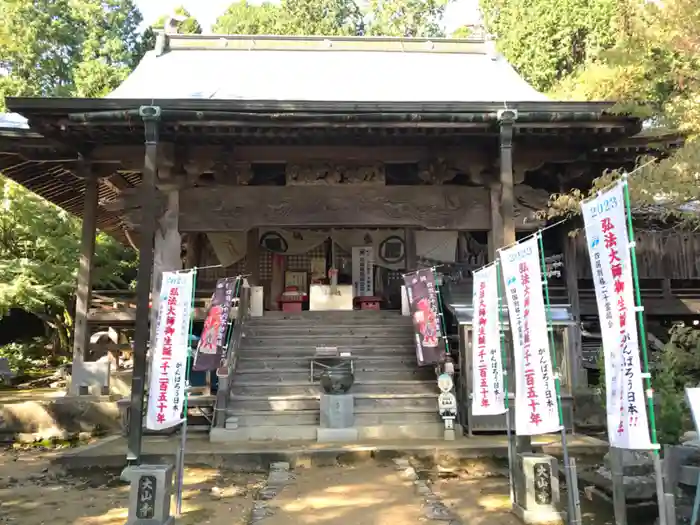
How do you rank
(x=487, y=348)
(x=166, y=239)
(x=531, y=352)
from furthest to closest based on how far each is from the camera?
(x=166, y=239), (x=487, y=348), (x=531, y=352)

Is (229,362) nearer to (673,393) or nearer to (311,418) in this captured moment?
(311,418)

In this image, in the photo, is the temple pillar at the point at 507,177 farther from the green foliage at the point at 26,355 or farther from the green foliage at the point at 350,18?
the green foliage at the point at 350,18

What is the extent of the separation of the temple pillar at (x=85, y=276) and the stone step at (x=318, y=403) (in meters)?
3.12

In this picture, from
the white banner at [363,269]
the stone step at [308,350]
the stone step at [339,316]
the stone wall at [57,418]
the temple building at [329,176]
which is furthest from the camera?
the white banner at [363,269]

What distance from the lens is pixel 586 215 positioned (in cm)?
473

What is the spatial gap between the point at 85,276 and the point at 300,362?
4394 mm

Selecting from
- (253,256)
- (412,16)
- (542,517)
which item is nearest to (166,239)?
(253,256)

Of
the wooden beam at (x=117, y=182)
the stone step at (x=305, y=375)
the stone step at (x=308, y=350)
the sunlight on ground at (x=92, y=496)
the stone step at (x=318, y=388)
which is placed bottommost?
the sunlight on ground at (x=92, y=496)

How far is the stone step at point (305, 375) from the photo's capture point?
9797 millimetres

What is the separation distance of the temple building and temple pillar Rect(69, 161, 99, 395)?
0.04m

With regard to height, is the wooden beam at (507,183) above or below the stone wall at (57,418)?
above

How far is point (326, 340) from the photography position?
1094cm

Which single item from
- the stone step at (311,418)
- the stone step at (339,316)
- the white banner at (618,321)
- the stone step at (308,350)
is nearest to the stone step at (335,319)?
the stone step at (339,316)

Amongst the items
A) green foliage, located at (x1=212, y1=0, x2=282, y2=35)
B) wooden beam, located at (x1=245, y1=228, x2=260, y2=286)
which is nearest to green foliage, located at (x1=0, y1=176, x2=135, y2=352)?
wooden beam, located at (x1=245, y1=228, x2=260, y2=286)
